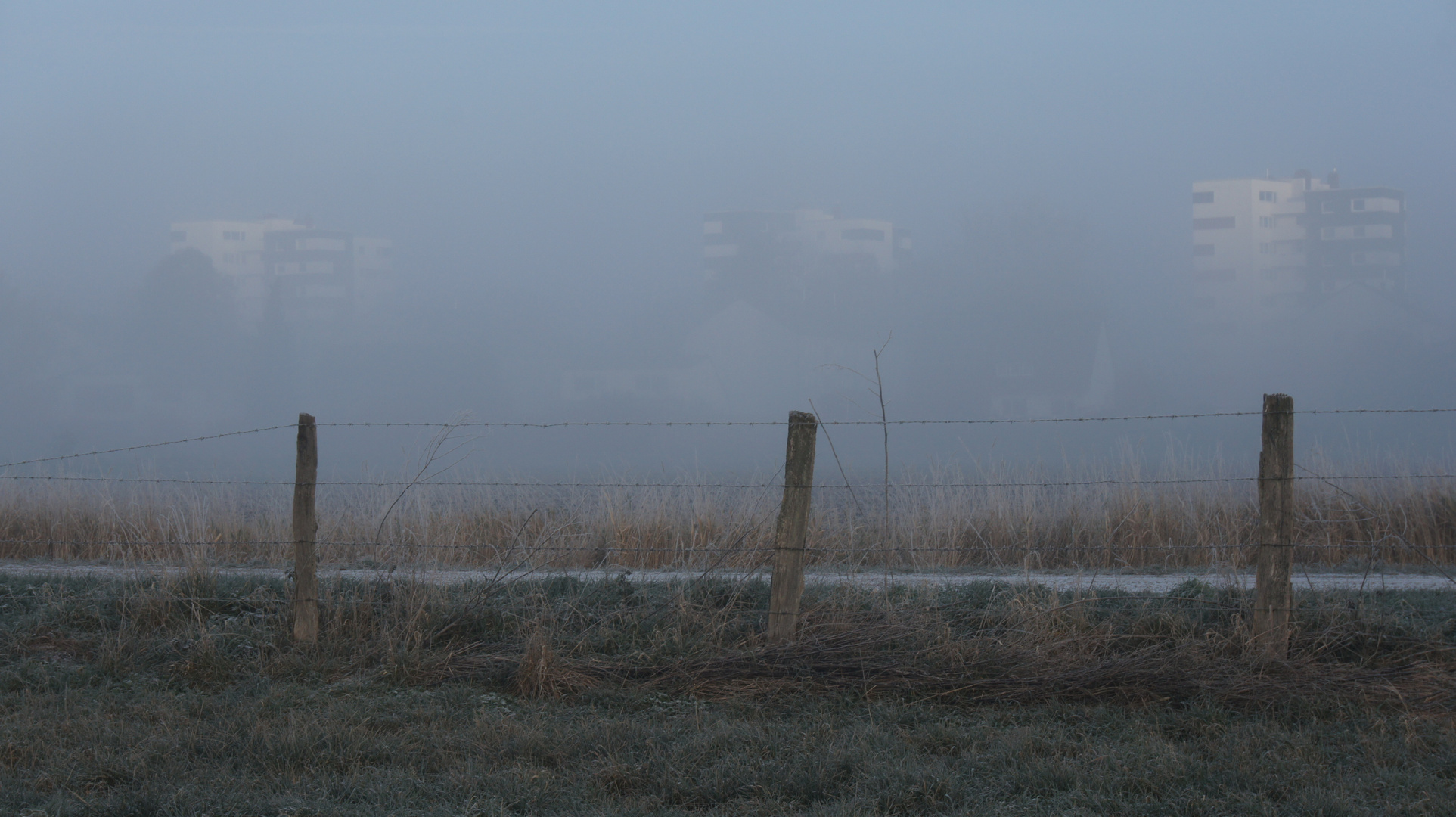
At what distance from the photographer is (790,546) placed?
212 inches

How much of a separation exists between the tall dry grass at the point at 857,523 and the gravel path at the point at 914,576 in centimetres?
43

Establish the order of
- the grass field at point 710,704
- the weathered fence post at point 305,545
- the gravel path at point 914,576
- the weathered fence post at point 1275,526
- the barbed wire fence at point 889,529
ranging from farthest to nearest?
the barbed wire fence at point 889,529, the gravel path at point 914,576, the weathered fence post at point 305,545, the weathered fence post at point 1275,526, the grass field at point 710,704

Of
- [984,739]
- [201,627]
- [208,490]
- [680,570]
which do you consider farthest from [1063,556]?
[208,490]

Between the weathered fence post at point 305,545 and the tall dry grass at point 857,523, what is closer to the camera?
the weathered fence post at point 305,545

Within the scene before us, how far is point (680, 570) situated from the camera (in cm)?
992

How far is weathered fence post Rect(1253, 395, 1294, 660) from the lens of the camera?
5.17 meters

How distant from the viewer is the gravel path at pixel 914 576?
6.60m

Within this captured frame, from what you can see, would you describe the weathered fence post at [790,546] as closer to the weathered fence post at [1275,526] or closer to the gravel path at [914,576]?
the gravel path at [914,576]

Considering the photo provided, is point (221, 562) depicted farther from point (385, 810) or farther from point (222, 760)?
point (385, 810)

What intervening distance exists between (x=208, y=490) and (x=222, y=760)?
11420 mm

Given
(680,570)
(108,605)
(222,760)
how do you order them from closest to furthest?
(222,760), (108,605), (680,570)

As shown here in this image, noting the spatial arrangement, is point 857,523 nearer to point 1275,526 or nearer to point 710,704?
point 1275,526

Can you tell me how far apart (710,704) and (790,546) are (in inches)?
39.8

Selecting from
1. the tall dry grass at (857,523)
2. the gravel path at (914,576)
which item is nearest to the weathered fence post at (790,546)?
the gravel path at (914,576)
